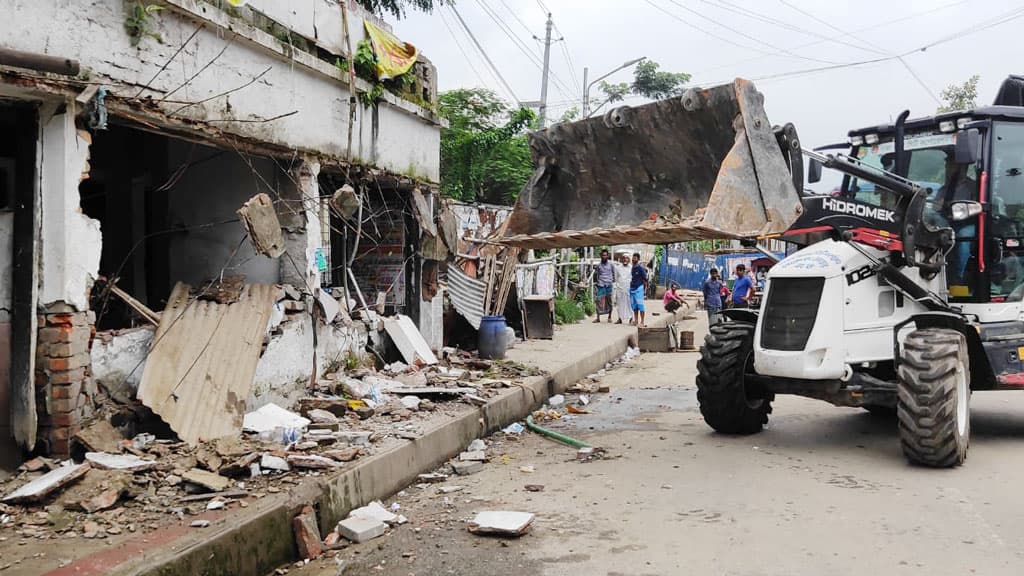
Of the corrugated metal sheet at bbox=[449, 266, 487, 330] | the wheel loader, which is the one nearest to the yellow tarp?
the wheel loader

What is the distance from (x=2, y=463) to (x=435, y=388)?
4180mm

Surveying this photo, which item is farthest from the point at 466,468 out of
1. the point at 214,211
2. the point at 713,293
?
the point at 713,293

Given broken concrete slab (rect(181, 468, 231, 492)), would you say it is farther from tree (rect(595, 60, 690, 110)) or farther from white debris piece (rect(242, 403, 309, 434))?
tree (rect(595, 60, 690, 110))

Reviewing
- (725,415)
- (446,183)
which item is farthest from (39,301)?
(446,183)

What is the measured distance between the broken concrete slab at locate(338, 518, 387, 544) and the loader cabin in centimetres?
509

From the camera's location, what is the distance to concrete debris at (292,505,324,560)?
186 inches

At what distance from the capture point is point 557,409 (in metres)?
9.59

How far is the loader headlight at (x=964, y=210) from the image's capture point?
278 inches

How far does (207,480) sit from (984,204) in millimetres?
6903

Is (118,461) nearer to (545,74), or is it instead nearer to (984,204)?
(984,204)

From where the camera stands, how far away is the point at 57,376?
5.27m

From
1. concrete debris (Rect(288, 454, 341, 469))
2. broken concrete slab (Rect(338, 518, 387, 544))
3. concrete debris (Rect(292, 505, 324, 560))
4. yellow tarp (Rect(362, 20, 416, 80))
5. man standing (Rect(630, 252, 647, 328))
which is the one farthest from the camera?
man standing (Rect(630, 252, 647, 328))

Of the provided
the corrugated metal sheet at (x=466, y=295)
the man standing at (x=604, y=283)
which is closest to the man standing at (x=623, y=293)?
the man standing at (x=604, y=283)

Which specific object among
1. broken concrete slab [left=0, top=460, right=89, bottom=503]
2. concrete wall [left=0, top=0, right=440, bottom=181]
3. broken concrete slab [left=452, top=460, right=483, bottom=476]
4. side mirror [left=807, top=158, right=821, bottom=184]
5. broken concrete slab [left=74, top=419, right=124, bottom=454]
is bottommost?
broken concrete slab [left=452, top=460, right=483, bottom=476]
